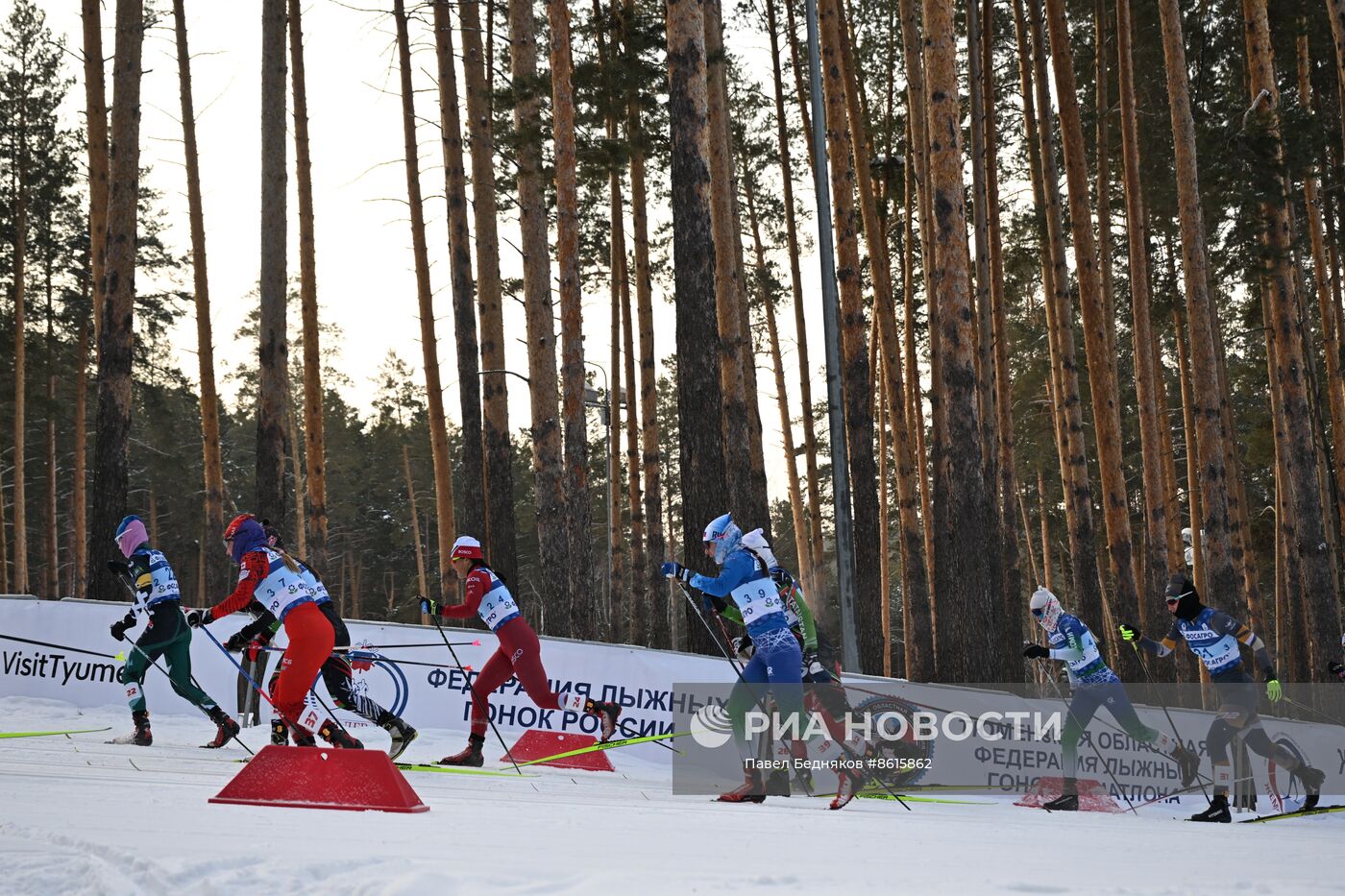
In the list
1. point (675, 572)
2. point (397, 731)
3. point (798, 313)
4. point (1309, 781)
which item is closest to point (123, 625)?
point (397, 731)

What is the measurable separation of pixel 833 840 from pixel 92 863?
11.8ft

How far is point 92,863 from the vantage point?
480 cm

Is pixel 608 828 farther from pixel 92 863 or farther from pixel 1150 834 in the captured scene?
pixel 1150 834

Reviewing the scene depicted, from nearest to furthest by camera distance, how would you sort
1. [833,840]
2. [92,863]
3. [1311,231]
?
1. [92,863]
2. [833,840]
3. [1311,231]

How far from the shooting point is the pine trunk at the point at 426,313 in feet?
75.4

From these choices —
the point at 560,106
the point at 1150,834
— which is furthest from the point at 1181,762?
the point at 560,106

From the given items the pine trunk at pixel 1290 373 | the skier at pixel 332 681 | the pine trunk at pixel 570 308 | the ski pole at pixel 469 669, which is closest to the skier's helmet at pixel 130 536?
the skier at pixel 332 681

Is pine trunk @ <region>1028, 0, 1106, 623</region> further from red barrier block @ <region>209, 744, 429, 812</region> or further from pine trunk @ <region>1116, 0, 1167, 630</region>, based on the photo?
red barrier block @ <region>209, 744, 429, 812</region>

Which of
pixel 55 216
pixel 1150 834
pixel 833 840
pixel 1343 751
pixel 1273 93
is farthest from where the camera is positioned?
pixel 55 216

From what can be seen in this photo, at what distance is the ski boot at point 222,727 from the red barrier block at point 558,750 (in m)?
2.38

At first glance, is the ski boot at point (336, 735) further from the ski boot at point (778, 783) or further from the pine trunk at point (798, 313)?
the pine trunk at point (798, 313)

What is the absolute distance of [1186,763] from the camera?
42.3 feet

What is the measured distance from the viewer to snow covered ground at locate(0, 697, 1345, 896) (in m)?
4.77

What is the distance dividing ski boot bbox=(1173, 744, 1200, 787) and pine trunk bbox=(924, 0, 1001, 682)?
225 cm
